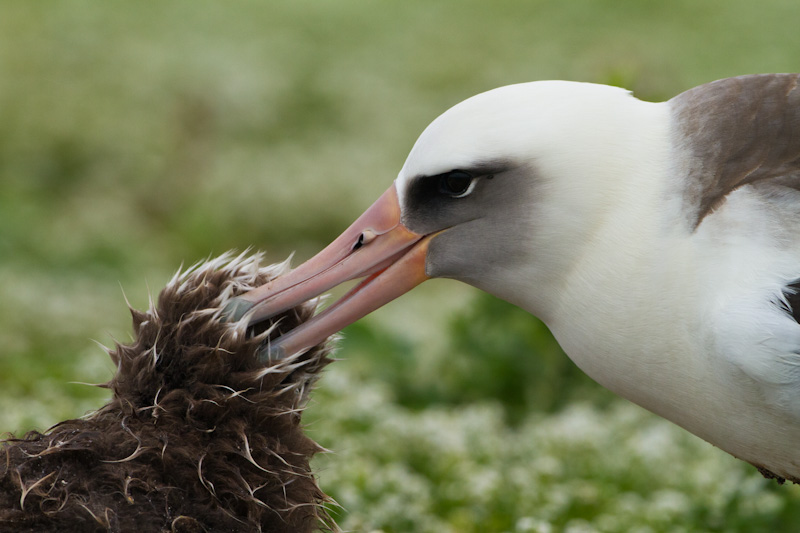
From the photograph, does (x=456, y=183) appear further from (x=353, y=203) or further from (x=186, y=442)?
(x=353, y=203)

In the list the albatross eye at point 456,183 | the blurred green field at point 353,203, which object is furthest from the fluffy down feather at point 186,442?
the albatross eye at point 456,183

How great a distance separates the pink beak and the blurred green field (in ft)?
1.46

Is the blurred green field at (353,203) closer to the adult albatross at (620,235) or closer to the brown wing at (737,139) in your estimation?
the adult albatross at (620,235)

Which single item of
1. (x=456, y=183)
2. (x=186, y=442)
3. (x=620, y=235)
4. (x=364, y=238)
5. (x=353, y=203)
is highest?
(x=456, y=183)

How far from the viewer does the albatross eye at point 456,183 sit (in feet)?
10.0

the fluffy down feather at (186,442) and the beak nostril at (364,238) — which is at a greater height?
the beak nostril at (364,238)

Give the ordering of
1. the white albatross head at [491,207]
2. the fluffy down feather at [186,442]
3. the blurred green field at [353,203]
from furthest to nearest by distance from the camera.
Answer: the blurred green field at [353,203] < the white albatross head at [491,207] < the fluffy down feather at [186,442]

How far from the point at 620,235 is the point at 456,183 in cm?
49

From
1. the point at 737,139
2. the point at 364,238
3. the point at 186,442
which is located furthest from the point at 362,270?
the point at 737,139

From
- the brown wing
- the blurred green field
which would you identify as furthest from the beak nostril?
the brown wing

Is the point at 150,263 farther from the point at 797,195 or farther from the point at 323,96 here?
the point at 797,195

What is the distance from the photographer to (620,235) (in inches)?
116

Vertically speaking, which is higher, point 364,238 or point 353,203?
point 364,238

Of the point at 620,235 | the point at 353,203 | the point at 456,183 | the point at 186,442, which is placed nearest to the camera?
the point at 186,442
